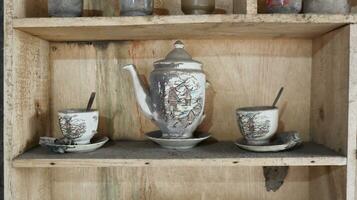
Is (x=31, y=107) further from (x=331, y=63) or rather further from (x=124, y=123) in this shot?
(x=331, y=63)

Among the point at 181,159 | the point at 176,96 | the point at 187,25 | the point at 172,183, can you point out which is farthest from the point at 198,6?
the point at 172,183

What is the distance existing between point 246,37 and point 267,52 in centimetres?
7

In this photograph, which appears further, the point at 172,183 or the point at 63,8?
the point at 172,183

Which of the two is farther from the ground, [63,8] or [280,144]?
[63,8]

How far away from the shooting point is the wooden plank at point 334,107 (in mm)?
698

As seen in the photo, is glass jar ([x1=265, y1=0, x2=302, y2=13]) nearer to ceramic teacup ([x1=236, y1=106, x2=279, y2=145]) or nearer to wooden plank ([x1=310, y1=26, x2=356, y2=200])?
wooden plank ([x1=310, y1=26, x2=356, y2=200])

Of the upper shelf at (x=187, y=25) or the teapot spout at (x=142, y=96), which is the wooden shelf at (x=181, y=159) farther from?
the upper shelf at (x=187, y=25)

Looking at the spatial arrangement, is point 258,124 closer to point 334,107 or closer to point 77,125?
point 334,107

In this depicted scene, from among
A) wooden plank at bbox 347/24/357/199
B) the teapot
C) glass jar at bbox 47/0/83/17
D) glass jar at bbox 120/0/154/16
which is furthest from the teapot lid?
wooden plank at bbox 347/24/357/199

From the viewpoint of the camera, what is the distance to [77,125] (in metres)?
0.75

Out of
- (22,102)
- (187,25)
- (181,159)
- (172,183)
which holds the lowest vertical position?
(172,183)

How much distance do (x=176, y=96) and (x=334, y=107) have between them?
1.09 feet

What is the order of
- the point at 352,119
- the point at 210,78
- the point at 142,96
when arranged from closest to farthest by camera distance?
the point at 352,119, the point at 142,96, the point at 210,78

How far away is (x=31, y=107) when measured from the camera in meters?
0.81
